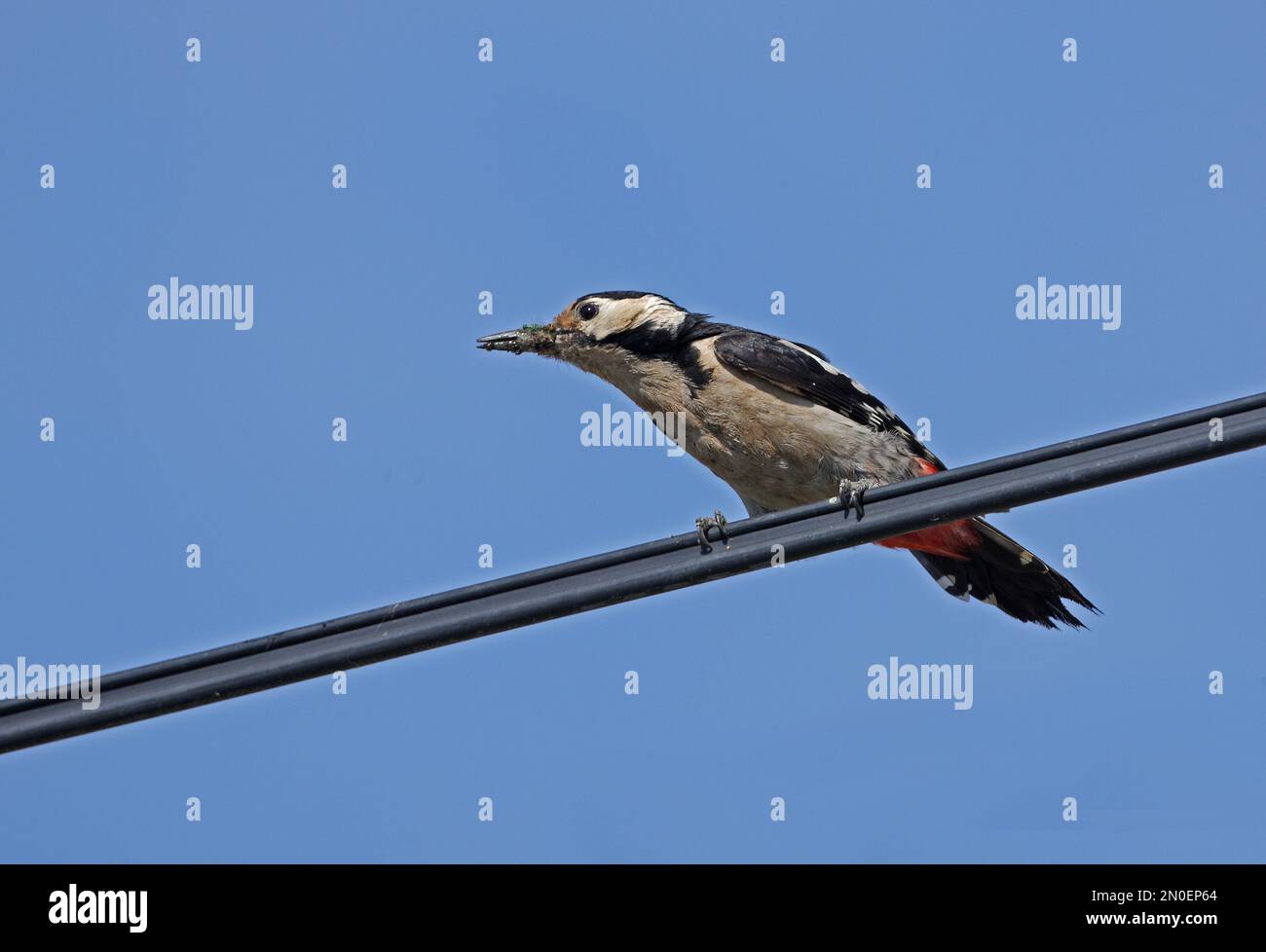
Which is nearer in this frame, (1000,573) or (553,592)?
(553,592)

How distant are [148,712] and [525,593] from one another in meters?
1.29

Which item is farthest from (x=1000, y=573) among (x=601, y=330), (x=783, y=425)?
(x=601, y=330)

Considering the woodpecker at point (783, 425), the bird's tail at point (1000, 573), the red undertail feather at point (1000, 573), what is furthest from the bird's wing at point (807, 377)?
the bird's tail at point (1000, 573)

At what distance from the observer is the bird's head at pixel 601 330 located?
31.7 ft

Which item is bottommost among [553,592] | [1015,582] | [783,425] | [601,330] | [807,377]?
[553,592]

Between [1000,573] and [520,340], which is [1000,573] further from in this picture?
[520,340]

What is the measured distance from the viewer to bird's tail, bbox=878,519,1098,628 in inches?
354

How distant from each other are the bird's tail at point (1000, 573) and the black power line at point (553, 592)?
3.58 metres

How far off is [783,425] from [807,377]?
0.39 m

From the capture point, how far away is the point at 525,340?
9.93m

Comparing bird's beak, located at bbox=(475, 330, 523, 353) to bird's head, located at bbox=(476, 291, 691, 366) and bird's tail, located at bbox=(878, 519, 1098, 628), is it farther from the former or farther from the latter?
bird's tail, located at bbox=(878, 519, 1098, 628)

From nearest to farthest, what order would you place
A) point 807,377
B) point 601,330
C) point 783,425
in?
1. point 783,425
2. point 807,377
3. point 601,330

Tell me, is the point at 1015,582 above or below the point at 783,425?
below

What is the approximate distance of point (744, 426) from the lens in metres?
9.19
